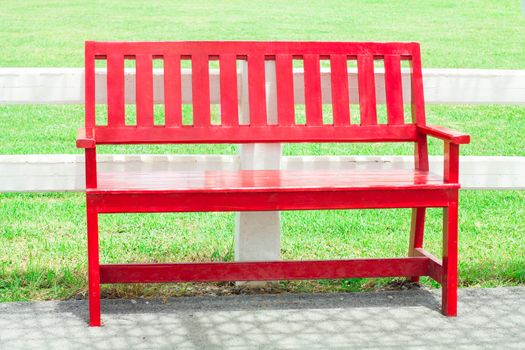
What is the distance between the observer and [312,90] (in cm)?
484

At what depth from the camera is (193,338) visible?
13.6 feet

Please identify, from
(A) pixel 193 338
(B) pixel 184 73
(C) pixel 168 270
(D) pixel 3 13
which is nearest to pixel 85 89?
(B) pixel 184 73

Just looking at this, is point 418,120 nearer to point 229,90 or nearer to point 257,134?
point 257,134

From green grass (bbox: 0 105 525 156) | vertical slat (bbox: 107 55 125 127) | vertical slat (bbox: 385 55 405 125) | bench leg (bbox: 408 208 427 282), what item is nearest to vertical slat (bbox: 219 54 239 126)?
vertical slat (bbox: 107 55 125 127)

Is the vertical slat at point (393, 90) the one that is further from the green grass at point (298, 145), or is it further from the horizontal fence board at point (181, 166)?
the green grass at point (298, 145)

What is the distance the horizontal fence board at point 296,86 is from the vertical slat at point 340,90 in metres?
0.07

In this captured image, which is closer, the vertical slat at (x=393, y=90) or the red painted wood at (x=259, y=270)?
the red painted wood at (x=259, y=270)

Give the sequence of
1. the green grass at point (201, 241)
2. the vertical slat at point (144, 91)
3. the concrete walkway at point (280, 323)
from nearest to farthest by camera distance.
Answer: the concrete walkway at point (280, 323) < the vertical slat at point (144, 91) < the green grass at point (201, 241)

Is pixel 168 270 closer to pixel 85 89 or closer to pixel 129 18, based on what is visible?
pixel 85 89

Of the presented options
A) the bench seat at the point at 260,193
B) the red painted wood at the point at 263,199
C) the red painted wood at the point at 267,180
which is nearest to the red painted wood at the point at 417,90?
the red painted wood at the point at 267,180

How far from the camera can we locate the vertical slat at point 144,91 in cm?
468

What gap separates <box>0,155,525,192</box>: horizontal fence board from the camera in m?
4.72

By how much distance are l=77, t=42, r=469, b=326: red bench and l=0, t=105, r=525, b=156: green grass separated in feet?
14.0

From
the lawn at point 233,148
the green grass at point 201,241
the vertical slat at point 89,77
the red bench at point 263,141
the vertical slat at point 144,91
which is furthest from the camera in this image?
the lawn at point 233,148
